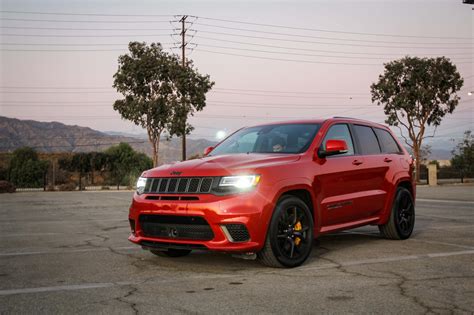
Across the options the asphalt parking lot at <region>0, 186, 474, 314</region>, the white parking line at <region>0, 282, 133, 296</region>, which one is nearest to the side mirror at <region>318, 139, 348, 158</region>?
the asphalt parking lot at <region>0, 186, 474, 314</region>

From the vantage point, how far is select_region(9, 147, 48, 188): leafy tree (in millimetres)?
76650

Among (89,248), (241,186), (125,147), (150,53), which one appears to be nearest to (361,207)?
(241,186)

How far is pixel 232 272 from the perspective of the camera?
5859 mm

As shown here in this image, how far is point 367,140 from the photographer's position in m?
8.04

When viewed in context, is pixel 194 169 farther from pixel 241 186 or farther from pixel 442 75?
pixel 442 75

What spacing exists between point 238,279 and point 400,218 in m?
3.86

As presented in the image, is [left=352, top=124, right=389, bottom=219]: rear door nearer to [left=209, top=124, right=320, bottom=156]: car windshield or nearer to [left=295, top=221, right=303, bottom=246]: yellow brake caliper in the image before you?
[left=209, top=124, right=320, bottom=156]: car windshield

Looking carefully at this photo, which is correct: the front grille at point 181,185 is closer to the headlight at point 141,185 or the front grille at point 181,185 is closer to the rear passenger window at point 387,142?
the headlight at point 141,185

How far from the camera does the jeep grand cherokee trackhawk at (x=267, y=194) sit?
5707mm

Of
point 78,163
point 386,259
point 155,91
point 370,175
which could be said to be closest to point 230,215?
point 386,259

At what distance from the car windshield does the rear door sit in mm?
1061

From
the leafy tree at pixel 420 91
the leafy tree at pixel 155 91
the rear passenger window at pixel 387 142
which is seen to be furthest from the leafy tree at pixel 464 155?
the rear passenger window at pixel 387 142

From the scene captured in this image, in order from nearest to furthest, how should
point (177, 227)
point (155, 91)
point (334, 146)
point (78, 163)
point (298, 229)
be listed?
point (177, 227) < point (298, 229) < point (334, 146) < point (155, 91) < point (78, 163)

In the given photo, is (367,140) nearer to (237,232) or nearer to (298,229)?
(298,229)
